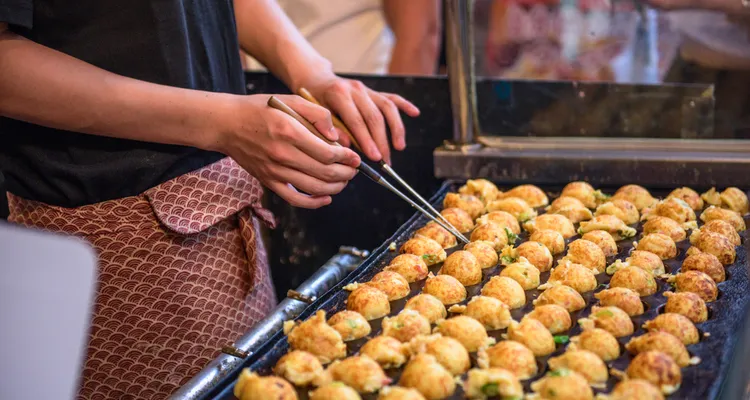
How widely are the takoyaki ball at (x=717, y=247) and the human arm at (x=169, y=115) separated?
2.74ft

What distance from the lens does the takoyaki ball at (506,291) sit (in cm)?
169

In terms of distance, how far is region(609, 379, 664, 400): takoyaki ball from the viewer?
1.28 m

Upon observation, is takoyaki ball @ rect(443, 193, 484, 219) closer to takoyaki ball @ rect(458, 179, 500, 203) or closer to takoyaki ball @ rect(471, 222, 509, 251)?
takoyaki ball @ rect(458, 179, 500, 203)

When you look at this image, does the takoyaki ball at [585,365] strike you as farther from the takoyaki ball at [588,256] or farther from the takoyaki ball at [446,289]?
the takoyaki ball at [588,256]

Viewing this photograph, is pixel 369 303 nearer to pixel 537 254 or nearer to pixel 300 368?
pixel 300 368

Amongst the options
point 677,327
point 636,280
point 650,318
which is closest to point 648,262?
point 636,280

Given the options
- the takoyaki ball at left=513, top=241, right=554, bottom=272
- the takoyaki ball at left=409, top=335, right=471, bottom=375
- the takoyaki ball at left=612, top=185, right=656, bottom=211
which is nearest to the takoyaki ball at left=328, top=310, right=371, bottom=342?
the takoyaki ball at left=409, top=335, right=471, bottom=375

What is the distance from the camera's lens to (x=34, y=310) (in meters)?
0.80

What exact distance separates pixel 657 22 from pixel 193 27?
4.99 ft

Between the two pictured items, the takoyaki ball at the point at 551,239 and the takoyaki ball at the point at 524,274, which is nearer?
the takoyaki ball at the point at 524,274

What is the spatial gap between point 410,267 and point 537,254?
0.30m

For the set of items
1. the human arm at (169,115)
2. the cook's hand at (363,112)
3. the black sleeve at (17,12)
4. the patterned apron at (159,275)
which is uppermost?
the black sleeve at (17,12)

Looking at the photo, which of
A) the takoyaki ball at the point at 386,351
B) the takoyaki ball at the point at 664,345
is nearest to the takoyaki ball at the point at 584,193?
the takoyaki ball at the point at 664,345

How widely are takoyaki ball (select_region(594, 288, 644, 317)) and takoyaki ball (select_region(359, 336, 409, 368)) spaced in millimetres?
452
